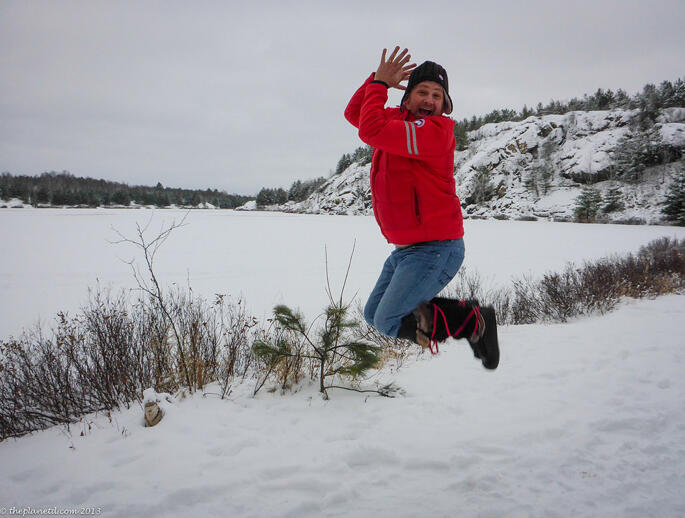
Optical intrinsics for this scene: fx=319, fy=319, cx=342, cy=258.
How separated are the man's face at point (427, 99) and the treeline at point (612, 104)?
4053cm

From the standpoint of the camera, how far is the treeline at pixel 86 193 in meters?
69.4

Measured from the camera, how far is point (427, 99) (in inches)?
80.8

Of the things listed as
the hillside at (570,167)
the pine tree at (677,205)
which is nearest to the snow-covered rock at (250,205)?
the hillside at (570,167)

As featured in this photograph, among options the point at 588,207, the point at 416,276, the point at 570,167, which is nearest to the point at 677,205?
the point at 588,207

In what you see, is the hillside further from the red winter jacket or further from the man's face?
the red winter jacket

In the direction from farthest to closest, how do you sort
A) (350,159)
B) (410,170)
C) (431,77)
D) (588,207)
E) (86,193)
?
1. (350,159)
2. (86,193)
3. (588,207)
4. (431,77)
5. (410,170)

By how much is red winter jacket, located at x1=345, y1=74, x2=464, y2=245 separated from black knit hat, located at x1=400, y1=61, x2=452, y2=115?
21 centimetres

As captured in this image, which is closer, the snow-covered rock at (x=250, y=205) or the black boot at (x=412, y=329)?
the black boot at (x=412, y=329)

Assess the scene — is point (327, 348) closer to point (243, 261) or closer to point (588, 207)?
point (243, 261)

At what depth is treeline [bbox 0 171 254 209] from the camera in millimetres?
69375

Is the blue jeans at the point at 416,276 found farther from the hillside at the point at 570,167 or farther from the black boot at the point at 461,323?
the hillside at the point at 570,167

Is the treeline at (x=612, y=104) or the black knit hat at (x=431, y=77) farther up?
the treeline at (x=612, y=104)

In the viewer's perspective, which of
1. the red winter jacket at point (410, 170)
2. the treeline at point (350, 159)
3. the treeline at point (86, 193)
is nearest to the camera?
the red winter jacket at point (410, 170)

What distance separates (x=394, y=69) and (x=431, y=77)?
0.87 ft
